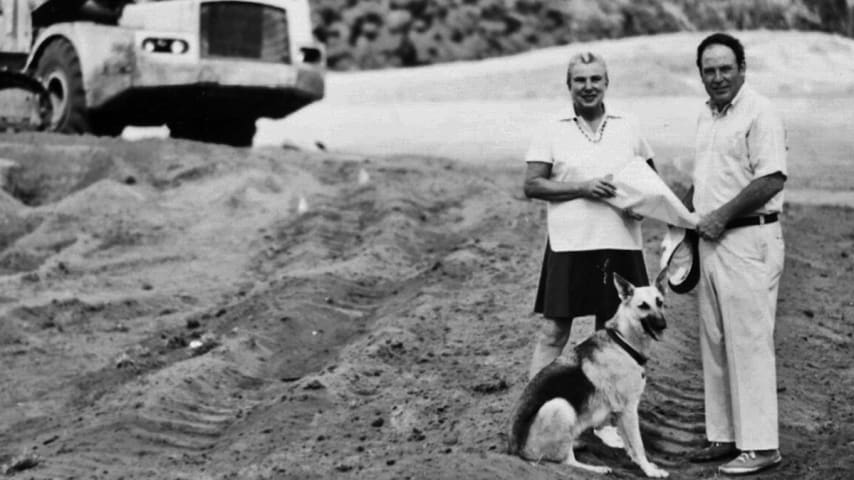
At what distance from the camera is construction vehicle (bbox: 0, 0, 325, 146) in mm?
17250

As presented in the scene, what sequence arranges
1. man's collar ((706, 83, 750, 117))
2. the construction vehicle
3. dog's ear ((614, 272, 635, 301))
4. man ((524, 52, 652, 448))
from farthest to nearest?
1. the construction vehicle
2. man's collar ((706, 83, 750, 117))
3. man ((524, 52, 652, 448))
4. dog's ear ((614, 272, 635, 301))

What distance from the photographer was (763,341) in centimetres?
755

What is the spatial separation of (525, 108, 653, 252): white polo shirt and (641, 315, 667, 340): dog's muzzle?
391mm

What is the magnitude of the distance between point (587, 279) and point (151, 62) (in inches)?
415

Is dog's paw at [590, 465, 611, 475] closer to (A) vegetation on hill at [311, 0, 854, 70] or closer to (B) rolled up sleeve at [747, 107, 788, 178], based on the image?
(B) rolled up sleeve at [747, 107, 788, 178]

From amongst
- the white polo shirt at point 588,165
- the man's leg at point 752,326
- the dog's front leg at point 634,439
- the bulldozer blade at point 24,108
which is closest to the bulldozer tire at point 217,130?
the bulldozer blade at point 24,108

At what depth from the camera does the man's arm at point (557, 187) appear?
7.27 meters

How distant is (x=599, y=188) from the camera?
23.9ft

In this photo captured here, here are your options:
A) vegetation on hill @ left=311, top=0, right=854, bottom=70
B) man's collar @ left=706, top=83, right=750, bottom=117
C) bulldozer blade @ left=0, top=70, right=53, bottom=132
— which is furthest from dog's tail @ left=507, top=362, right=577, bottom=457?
vegetation on hill @ left=311, top=0, right=854, bottom=70

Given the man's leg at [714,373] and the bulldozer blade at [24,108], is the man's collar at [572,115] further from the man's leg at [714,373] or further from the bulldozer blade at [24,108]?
the bulldozer blade at [24,108]

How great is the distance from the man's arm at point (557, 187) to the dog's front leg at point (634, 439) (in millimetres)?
948

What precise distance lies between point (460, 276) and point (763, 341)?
495 centimetres

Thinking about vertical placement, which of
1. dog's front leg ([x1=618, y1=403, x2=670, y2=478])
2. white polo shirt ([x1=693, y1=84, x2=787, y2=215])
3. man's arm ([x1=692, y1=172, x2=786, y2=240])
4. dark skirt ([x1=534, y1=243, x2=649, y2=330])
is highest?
white polo shirt ([x1=693, y1=84, x2=787, y2=215])

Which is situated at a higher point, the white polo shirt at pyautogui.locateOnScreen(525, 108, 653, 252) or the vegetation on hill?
the white polo shirt at pyautogui.locateOnScreen(525, 108, 653, 252)
